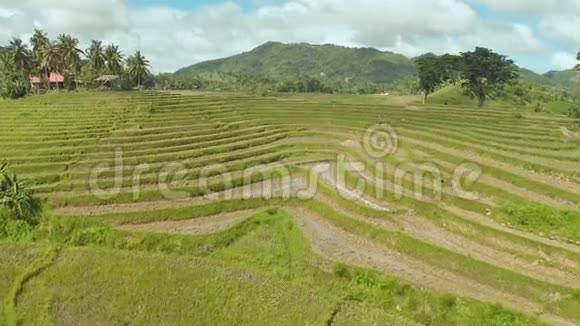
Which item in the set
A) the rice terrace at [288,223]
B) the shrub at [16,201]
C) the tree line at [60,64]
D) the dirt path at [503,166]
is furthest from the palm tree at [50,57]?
the dirt path at [503,166]

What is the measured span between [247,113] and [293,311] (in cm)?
2414

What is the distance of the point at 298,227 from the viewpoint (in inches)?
671

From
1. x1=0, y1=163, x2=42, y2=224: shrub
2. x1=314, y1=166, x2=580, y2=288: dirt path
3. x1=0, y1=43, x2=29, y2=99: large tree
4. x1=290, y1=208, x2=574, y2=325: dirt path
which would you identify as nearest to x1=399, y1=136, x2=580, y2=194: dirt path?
x1=314, y1=166, x2=580, y2=288: dirt path

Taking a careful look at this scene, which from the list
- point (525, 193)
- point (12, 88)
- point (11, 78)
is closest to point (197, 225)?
point (525, 193)

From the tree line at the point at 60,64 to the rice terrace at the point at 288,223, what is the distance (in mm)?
19560

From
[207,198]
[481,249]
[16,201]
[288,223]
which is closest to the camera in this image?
[481,249]

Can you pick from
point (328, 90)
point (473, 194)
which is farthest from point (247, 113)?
point (328, 90)

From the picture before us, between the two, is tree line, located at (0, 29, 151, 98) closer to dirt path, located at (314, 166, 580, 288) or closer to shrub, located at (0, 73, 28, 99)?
shrub, located at (0, 73, 28, 99)

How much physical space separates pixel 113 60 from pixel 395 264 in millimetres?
47187

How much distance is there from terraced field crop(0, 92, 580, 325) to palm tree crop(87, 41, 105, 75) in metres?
24.5

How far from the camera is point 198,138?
27.6 meters

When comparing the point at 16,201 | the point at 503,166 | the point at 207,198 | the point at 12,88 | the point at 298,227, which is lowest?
the point at 298,227

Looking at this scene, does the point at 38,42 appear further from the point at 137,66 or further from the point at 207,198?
the point at 207,198

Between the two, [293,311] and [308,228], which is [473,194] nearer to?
[308,228]
